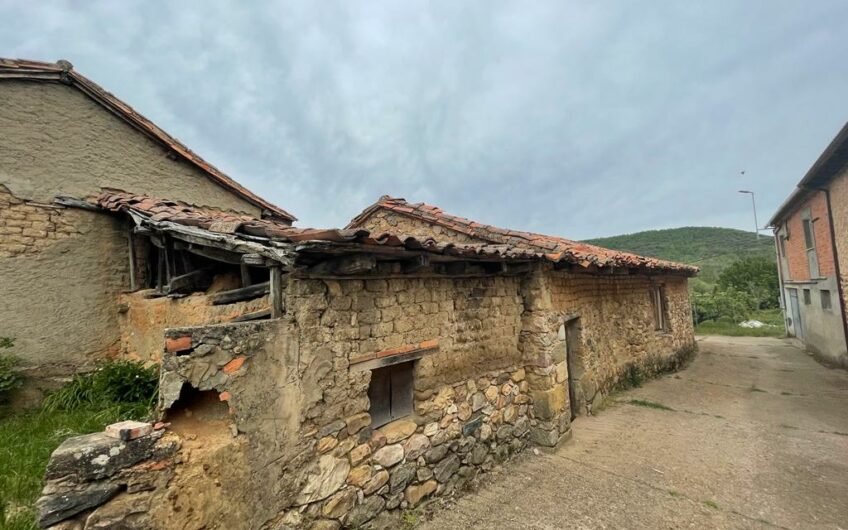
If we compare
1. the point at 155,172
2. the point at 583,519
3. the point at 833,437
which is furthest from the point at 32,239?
the point at 833,437

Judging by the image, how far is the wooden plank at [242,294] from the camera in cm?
361

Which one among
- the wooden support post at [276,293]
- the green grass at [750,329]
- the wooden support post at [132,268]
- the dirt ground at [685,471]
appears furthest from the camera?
the green grass at [750,329]

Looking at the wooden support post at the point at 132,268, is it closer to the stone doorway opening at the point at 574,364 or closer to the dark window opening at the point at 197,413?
the dark window opening at the point at 197,413

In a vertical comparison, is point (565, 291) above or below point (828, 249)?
below

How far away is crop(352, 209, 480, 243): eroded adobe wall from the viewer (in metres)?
7.08

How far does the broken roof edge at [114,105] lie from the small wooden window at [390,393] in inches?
229

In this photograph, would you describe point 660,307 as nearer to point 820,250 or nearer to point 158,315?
point 820,250

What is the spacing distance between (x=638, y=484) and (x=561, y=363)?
1.88 m

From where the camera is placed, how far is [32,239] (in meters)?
5.43

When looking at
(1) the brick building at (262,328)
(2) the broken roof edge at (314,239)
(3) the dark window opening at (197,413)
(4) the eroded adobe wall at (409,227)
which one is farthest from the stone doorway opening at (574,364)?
(3) the dark window opening at (197,413)

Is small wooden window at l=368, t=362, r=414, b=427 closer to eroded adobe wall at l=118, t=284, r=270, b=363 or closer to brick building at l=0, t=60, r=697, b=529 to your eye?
brick building at l=0, t=60, r=697, b=529

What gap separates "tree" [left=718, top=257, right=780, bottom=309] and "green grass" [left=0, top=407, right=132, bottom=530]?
37.5 meters

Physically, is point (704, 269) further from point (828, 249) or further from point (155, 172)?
point (155, 172)

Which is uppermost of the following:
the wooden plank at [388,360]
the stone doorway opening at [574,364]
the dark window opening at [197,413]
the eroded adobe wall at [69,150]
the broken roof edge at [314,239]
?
the eroded adobe wall at [69,150]
